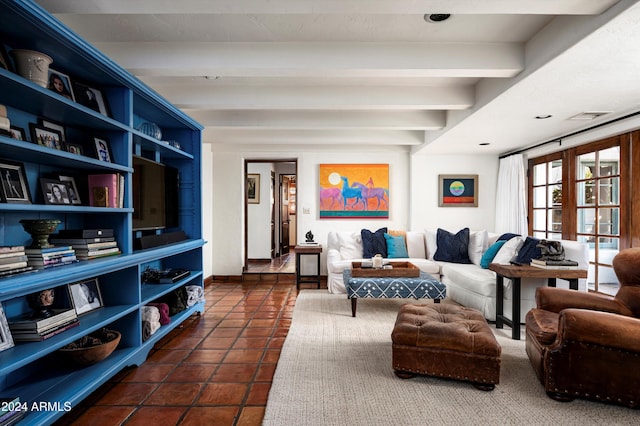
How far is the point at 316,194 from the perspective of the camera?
597 cm

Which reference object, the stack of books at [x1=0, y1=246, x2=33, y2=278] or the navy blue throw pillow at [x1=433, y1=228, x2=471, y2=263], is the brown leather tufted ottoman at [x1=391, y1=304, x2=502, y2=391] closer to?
the stack of books at [x1=0, y1=246, x2=33, y2=278]

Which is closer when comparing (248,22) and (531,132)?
(248,22)

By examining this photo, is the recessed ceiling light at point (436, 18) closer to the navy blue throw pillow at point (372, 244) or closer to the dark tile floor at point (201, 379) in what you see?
the dark tile floor at point (201, 379)

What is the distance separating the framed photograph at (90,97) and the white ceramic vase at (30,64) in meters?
0.42

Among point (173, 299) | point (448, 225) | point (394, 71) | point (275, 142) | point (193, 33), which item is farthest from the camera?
point (448, 225)

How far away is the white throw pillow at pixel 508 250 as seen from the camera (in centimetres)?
386

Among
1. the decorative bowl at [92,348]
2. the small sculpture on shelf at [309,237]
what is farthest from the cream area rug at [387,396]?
the small sculpture on shelf at [309,237]

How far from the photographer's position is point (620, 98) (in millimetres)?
3057

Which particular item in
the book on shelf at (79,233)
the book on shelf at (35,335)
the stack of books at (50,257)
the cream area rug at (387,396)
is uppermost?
the book on shelf at (79,233)

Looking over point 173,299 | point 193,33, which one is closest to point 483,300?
point 173,299

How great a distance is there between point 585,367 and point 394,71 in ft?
7.50

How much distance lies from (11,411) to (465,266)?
14.6ft

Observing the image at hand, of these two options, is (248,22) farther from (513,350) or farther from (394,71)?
(513,350)

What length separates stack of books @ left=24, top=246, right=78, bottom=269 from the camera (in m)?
1.87
